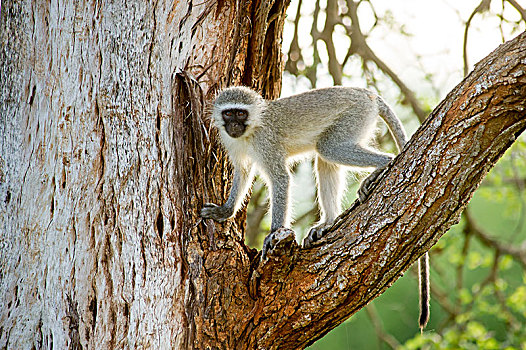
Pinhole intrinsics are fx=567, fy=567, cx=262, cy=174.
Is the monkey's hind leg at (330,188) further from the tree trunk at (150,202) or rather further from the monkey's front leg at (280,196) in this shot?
the tree trunk at (150,202)

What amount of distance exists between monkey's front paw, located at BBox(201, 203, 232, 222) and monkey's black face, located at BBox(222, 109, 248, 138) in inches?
30.3

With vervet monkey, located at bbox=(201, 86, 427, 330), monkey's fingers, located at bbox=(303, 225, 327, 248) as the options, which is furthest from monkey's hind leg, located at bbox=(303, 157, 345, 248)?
monkey's fingers, located at bbox=(303, 225, 327, 248)

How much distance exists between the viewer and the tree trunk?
2.71 meters

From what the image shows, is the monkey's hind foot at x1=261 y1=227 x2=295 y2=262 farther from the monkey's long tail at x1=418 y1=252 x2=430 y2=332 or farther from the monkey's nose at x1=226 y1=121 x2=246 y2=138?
the monkey's nose at x1=226 y1=121 x2=246 y2=138

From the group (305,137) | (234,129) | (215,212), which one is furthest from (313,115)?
(215,212)

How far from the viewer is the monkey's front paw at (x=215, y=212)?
3.08m

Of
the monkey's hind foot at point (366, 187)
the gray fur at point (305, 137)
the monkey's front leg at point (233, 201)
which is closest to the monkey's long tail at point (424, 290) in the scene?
the monkey's hind foot at point (366, 187)

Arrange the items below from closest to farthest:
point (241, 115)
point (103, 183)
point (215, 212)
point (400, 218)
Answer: point (400, 218) < point (103, 183) < point (215, 212) < point (241, 115)

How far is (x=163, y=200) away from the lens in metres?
2.94

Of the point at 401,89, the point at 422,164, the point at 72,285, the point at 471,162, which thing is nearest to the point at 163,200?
the point at 72,285

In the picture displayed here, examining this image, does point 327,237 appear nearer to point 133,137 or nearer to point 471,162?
point 471,162

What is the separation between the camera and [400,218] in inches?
108

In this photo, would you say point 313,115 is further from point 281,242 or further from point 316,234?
point 281,242

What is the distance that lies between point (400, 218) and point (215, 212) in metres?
1.01
